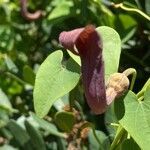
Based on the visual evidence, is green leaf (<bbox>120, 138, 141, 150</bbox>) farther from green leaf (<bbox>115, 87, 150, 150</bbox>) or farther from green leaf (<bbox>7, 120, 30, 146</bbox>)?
green leaf (<bbox>7, 120, 30, 146</bbox>)

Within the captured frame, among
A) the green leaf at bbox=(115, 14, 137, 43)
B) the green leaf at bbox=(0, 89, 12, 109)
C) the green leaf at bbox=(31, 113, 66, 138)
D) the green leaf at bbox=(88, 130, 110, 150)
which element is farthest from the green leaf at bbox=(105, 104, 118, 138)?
the green leaf at bbox=(0, 89, 12, 109)

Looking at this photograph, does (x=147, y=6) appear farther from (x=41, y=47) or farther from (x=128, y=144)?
(x=41, y=47)

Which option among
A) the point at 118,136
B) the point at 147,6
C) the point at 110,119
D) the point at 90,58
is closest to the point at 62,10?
the point at 147,6

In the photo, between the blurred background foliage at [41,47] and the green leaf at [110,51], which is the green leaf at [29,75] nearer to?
the blurred background foliage at [41,47]

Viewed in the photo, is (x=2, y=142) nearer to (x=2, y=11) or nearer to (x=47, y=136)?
(x=47, y=136)

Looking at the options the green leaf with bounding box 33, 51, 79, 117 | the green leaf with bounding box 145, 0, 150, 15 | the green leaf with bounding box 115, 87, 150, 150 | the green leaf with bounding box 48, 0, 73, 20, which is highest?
the green leaf with bounding box 33, 51, 79, 117

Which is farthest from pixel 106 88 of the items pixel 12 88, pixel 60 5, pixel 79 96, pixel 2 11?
pixel 2 11
